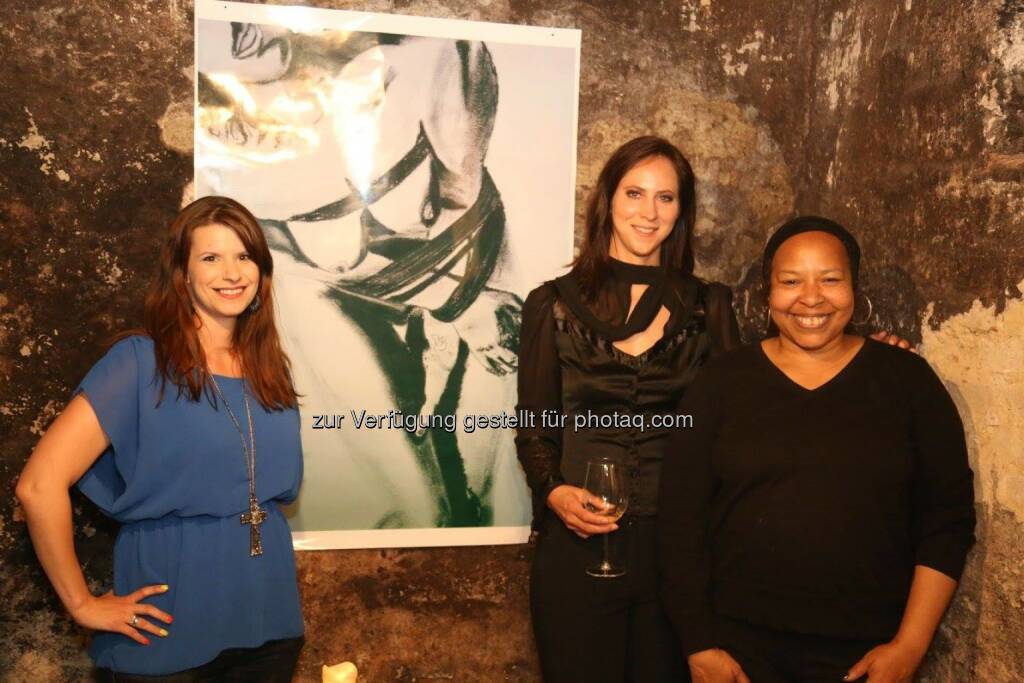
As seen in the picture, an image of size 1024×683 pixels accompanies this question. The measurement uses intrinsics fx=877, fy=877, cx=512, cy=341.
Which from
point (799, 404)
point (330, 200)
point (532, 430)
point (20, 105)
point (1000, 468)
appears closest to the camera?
point (799, 404)

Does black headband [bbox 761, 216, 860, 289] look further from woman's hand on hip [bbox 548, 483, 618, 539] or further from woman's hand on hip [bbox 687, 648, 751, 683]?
woman's hand on hip [bbox 687, 648, 751, 683]

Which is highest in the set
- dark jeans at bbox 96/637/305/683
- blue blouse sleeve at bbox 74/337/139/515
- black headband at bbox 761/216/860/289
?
black headband at bbox 761/216/860/289

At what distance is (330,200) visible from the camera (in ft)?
9.43

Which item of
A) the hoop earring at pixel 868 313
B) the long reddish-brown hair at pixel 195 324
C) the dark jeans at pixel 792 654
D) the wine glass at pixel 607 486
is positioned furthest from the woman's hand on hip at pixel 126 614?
the hoop earring at pixel 868 313

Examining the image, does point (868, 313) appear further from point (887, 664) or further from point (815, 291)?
point (887, 664)

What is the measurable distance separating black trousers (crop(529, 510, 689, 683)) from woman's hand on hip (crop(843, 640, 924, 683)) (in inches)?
19.5

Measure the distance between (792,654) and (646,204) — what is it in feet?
3.98

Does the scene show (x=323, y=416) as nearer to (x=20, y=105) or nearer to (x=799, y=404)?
(x=20, y=105)

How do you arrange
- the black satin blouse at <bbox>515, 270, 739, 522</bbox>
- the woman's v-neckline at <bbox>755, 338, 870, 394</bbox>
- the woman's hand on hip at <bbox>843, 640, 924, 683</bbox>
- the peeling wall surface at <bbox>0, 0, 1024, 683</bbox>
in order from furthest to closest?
the black satin blouse at <bbox>515, 270, 739, 522</bbox>
the peeling wall surface at <bbox>0, 0, 1024, 683</bbox>
the woman's v-neckline at <bbox>755, 338, 870, 394</bbox>
the woman's hand on hip at <bbox>843, 640, 924, 683</bbox>

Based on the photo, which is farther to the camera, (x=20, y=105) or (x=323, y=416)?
(x=323, y=416)

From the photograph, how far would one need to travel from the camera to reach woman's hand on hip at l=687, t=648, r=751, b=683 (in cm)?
204

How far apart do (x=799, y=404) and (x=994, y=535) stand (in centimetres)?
66

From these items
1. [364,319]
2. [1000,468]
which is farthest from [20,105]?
[1000,468]

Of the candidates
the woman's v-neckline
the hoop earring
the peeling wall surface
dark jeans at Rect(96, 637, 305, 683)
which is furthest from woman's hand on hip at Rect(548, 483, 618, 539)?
the hoop earring
